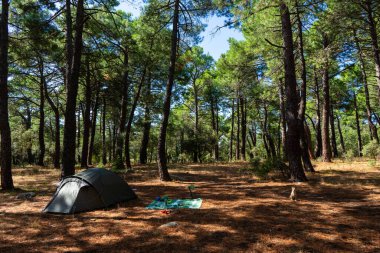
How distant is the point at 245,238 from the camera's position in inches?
185

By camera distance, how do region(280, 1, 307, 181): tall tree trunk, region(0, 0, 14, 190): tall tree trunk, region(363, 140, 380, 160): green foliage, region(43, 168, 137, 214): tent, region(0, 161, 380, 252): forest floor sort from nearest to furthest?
region(0, 161, 380, 252): forest floor → region(43, 168, 137, 214): tent → region(280, 1, 307, 181): tall tree trunk → region(0, 0, 14, 190): tall tree trunk → region(363, 140, 380, 160): green foliage

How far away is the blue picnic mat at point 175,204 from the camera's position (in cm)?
712

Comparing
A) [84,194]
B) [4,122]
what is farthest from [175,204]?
[4,122]

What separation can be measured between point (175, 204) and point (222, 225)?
85.1 inches

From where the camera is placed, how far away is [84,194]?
7.17 m

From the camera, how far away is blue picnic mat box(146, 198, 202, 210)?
7.12 m

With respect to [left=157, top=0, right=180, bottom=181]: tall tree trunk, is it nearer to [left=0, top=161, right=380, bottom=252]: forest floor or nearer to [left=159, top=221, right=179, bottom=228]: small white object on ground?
[left=0, top=161, right=380, bottom=252]: forest floor

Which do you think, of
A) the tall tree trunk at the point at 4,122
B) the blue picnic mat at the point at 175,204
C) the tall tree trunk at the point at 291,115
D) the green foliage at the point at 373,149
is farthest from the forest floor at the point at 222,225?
the green foliage at the point at 373,149

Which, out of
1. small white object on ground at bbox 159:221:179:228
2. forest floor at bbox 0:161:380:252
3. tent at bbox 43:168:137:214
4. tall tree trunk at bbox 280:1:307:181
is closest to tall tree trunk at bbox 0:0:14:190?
forest floor at bbox 0:161:380:252

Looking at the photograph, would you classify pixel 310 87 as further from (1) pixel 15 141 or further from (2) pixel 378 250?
(1) pixel 15 141

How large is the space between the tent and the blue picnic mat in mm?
1146

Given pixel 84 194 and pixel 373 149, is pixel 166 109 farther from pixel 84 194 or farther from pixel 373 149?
pixel 373 149

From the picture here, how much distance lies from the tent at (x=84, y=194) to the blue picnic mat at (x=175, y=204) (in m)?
1.15

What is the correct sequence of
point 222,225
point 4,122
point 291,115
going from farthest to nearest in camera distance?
point 4,122 < point 291,115 < point 222,225
